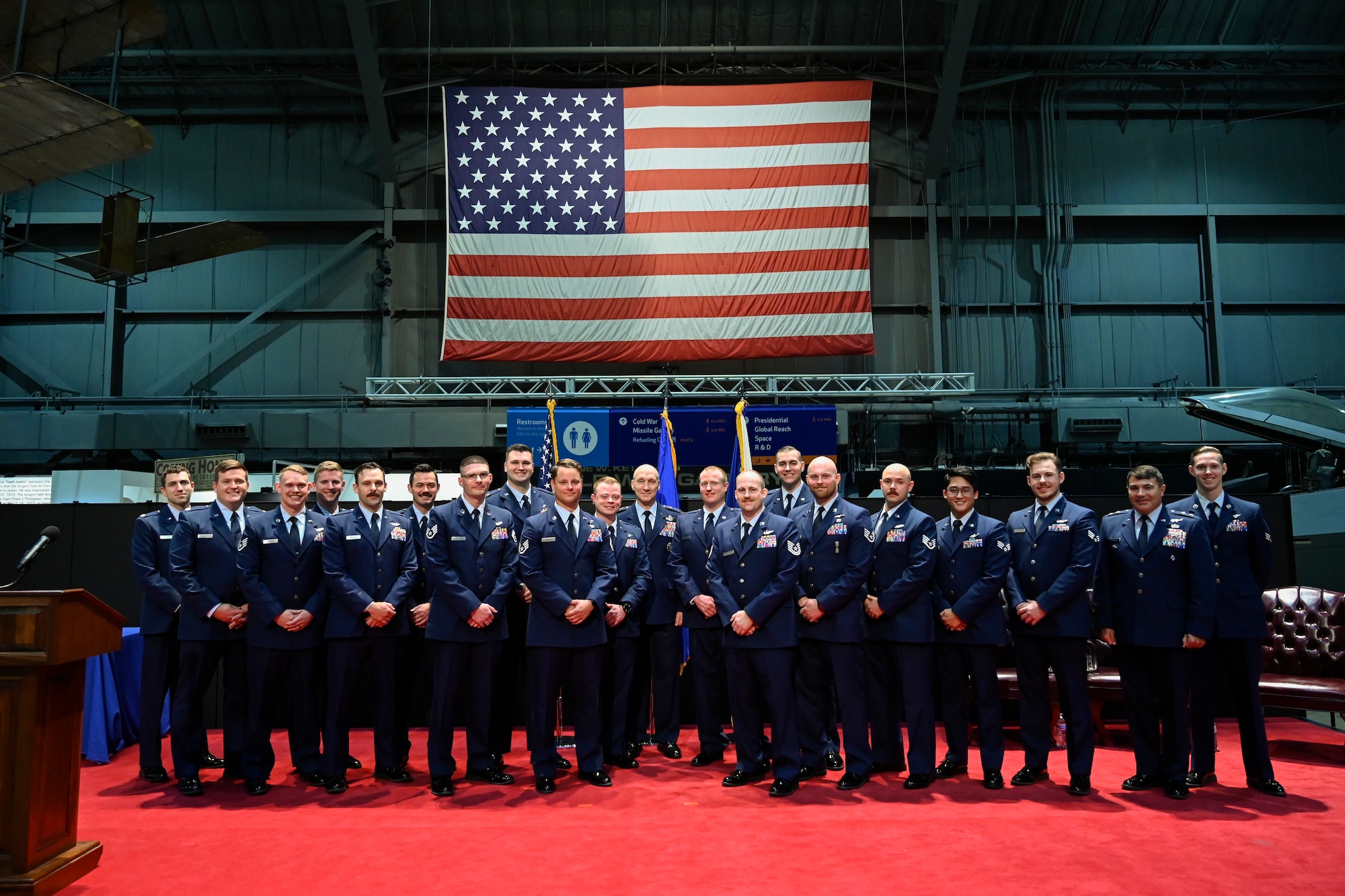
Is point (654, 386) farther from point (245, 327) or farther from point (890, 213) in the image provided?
point (245, 327)

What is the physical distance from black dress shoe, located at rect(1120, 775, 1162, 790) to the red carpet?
87mm

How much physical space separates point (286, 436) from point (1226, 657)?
39.8 ft

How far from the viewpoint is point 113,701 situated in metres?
5.72

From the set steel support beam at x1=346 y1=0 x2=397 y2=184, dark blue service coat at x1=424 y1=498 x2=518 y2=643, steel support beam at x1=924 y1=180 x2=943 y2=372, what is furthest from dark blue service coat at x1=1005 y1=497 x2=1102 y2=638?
steel support beam at x1=346 y1=0 x2=397 y2=184

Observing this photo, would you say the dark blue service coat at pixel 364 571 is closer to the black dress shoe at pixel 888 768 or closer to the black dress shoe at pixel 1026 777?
the black dress shoe at pixel 888 768

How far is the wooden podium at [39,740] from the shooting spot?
2.98 metres

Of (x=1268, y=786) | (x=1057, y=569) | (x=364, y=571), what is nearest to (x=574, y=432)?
(x=364, y=571)

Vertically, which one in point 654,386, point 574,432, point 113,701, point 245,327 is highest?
point 245,327

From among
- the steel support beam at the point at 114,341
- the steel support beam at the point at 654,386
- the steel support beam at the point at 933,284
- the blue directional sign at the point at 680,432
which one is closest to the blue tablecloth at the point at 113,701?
the blue directional sign at the point at 680,432

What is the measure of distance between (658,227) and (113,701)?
924 cm

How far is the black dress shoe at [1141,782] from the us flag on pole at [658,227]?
874 cm

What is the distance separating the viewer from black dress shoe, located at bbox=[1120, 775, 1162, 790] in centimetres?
454

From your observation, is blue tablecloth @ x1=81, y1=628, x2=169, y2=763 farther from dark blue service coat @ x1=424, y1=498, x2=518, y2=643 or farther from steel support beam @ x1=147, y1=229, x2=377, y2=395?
steel support beam @ x1=147, y1=229, x2=377, y2=395

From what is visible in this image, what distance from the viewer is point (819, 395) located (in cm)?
1302
